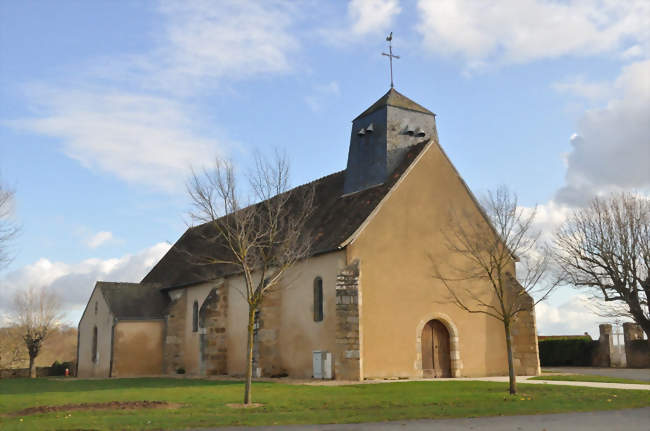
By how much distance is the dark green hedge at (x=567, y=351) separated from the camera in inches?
1321

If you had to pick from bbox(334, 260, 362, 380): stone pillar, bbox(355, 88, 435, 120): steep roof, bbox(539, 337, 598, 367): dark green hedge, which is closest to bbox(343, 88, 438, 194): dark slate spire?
bbox(355, 88, 435, 120): steep roof

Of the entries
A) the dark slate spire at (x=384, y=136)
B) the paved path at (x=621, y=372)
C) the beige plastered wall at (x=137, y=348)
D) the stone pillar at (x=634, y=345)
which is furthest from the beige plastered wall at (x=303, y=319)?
the stone pillar at (x=634, y=345)

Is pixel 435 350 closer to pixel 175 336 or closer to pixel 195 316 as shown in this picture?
pixel 195 316

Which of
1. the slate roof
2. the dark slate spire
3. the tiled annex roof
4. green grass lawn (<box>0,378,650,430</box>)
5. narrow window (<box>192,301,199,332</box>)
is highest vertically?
the dark slate spire

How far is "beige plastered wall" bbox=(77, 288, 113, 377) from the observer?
31562mm

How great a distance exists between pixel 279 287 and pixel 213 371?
17.7 feet

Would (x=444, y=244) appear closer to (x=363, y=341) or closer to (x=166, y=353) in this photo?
(x=363, y=341)

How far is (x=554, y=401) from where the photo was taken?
14.1m

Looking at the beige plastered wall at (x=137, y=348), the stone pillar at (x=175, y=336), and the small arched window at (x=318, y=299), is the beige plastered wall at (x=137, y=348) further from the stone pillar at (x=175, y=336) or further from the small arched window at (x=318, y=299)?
the small arched window at (x=318, y=299)

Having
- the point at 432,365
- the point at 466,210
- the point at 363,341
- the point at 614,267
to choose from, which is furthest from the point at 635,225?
the point at 363,341

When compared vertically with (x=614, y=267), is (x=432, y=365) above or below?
below

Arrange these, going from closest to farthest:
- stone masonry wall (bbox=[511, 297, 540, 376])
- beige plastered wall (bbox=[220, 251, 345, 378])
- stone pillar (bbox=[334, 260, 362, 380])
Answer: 1. stone pillar (bbox=[334, 260, 362, 380])
2. beige plastered wall (bbox=[220, 251, 345, 378])
3. stone masonry wall (bbox=[511, 297, 540, 376])

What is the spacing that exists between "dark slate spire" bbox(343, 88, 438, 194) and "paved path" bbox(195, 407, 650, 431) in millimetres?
14252

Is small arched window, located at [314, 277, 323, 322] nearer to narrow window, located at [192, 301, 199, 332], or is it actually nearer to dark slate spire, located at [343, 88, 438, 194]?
dark slate spire, located at [343, 88, 438, 194]
